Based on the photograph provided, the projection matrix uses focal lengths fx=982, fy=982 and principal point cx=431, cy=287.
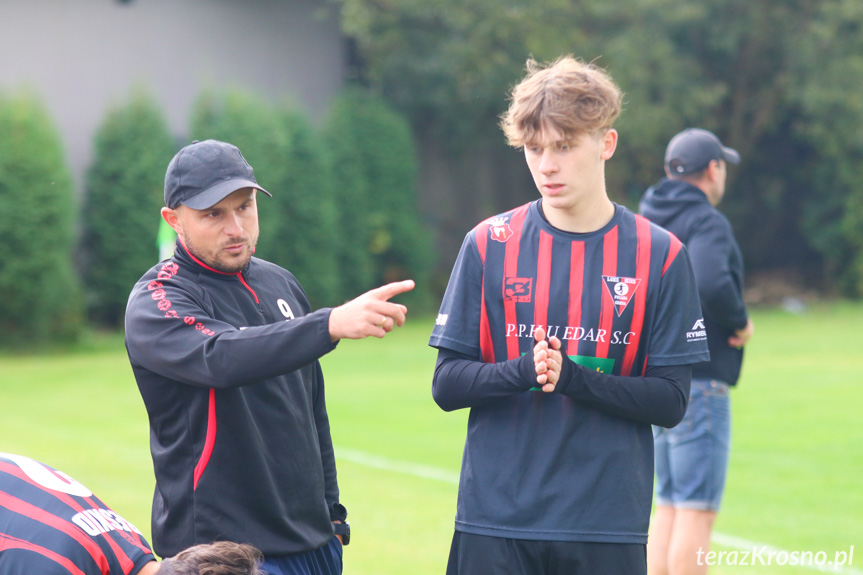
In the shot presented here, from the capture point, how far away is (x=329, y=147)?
21.7 metres

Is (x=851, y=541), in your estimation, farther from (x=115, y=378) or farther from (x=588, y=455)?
(x=115, y=378)

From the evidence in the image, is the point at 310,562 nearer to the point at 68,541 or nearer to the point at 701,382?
the point at 68,541

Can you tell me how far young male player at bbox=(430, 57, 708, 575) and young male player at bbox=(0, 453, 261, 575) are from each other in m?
0.84

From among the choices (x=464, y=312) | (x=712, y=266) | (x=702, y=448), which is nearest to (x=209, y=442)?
(x=464, y=312)

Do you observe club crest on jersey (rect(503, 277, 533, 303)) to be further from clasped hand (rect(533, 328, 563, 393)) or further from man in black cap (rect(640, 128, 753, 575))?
man in black cap (rect(640, 128, 753, 575))

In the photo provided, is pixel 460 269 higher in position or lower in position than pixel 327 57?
lower

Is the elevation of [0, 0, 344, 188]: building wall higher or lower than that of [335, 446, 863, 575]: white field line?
higher

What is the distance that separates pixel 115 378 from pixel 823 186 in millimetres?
18659

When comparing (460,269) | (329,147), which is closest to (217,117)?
(329,147)

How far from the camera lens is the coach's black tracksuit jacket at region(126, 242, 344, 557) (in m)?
2.89

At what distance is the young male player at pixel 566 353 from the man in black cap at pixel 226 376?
42 cm

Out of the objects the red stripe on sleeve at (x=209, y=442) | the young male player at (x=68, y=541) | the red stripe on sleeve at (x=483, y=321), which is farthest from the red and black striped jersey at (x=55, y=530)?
the red stripe on sleeve at (x=483, y=321)

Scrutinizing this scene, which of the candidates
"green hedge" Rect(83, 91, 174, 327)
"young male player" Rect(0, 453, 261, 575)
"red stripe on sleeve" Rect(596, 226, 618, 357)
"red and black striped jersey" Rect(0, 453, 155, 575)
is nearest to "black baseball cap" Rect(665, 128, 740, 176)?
"red stripe on sleeve" Rect(596, 226, 618, 357)

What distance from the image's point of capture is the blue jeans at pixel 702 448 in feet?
16.4
